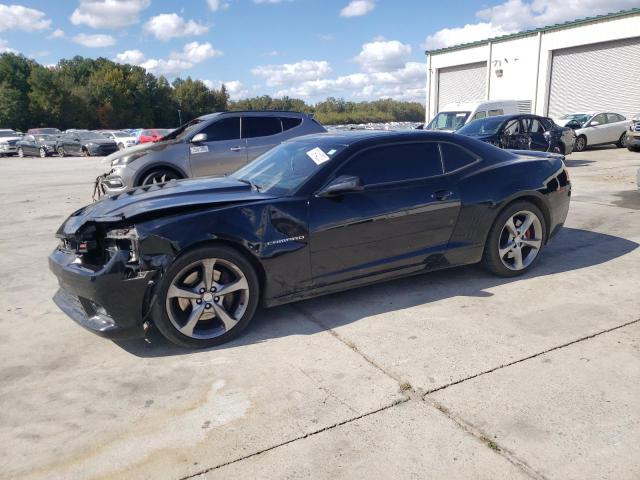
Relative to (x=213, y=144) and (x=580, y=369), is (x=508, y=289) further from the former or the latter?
(x=213, y=144)

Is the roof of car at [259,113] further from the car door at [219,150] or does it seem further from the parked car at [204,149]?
the car door at [219,150]

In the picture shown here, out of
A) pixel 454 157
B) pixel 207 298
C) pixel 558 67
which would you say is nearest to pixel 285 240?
pixel 207 298

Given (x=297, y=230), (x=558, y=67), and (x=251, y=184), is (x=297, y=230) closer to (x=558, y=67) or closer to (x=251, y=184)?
(x=251, y=184)

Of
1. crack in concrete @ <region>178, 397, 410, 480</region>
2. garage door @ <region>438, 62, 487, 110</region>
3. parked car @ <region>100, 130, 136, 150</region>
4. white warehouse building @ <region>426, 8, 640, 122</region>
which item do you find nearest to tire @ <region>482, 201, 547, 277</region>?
crack in concrete @ <region>178, 397, 410, 480</region>

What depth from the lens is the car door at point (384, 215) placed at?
410 centimetres

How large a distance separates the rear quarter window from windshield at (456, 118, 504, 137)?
9.00 metres

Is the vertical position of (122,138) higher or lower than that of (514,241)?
higher

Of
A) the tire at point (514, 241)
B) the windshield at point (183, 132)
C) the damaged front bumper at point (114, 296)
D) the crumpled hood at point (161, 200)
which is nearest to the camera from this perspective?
the damaged front bumper at point (114, 296)

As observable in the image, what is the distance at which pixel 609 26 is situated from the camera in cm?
2531

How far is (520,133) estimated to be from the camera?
13680mm

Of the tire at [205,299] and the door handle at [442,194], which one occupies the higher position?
the door handle at [442,194]

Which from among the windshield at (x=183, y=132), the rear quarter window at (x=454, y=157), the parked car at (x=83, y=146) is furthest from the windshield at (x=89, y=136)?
the rear quarter window at (x=454, y=157)

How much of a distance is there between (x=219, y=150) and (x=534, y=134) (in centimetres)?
879

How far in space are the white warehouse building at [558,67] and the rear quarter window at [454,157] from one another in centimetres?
1692
